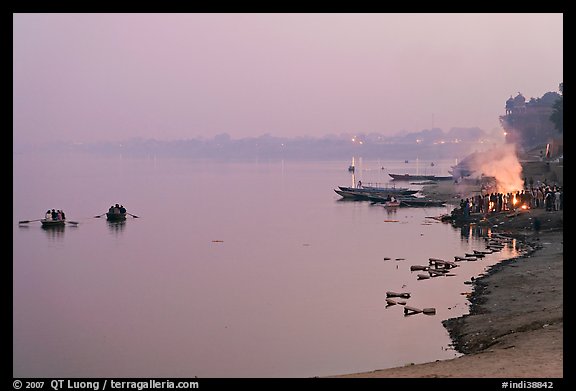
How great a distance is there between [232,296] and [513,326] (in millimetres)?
15980

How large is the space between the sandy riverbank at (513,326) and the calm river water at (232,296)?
97 cm

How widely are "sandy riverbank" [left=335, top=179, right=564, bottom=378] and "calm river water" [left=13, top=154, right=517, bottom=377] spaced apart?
971 mm

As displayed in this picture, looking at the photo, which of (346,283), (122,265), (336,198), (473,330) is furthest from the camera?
(336,198)

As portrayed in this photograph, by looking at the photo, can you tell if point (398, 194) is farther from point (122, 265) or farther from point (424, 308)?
point (424, 308)

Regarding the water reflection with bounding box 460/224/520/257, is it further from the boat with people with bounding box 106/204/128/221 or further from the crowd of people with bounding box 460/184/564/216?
the boat with people with bounding box 106/204/128/221

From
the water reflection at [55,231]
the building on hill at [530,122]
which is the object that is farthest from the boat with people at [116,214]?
the building on hill at [530,122]

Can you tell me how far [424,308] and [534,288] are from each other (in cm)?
386

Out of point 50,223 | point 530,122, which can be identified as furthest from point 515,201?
point 530,122

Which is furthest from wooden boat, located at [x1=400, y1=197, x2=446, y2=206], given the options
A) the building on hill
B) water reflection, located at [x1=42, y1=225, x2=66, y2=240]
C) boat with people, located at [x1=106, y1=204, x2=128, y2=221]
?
the building on hill

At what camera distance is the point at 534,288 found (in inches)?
1069

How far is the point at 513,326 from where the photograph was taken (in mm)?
21188

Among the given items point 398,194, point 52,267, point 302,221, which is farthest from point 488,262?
point 398,194

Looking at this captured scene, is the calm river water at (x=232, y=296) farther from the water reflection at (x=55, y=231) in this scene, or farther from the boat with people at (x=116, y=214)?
the boat with people at (x=116, y=214)

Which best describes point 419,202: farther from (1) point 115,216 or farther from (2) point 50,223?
(2) point 50,223
